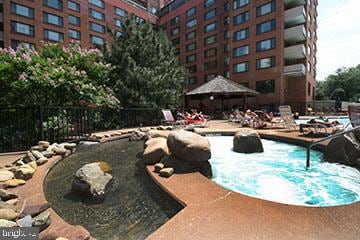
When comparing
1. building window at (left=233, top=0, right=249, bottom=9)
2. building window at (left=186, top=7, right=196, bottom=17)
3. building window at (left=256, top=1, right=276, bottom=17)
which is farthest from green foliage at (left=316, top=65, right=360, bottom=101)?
building window at (left=186, top=7, right=196, bottom=17)

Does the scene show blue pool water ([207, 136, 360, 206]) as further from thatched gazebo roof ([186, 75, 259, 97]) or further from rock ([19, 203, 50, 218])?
thatched gazebo roof ([186, 75, 259, 97])

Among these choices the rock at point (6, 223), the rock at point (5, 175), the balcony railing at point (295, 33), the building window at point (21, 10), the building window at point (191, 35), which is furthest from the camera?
the building window at point (191, 35)

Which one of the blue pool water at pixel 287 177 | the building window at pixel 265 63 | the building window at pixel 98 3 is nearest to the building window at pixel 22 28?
the building window at pixel 98 3

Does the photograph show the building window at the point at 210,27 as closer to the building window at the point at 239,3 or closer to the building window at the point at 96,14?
the building window at the point at 239,3

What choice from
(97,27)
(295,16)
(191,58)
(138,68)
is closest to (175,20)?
(191,58)

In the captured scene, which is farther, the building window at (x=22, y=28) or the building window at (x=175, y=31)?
the building window at (x=175, y=31)

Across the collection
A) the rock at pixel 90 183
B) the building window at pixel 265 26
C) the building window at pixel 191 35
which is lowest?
the rock at pixel 90 183

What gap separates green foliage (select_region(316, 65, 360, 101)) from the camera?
44594 millimetres

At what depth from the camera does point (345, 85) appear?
47.6 m

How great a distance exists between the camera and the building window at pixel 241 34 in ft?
95.9

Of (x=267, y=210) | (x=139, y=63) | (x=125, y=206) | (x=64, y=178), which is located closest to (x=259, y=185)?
(x=267, y=210)

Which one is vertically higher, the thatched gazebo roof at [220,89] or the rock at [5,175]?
the thatched gazebo roof at [220,89]

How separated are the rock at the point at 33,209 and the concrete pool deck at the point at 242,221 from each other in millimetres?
216

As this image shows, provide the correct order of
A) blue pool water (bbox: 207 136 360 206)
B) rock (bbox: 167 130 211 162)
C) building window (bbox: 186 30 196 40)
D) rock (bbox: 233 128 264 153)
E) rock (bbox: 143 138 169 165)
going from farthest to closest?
building window (bbox: 186 30 196 40) → rock (bbox: 233 128 264 153) → rock (bbox: 143 138 169 165) → rock (bbox: 167 130 211 162) → blue pool water (bbox: 207 136 360 206)
